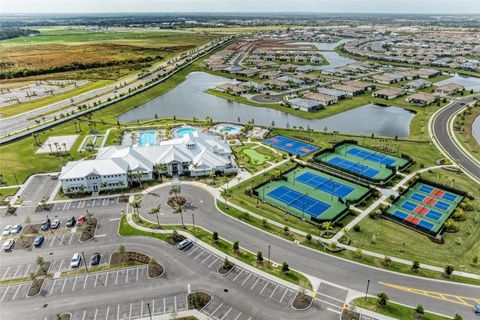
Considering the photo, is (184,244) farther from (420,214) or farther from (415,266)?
(420,214)

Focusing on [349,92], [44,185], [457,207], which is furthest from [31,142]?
[349,92]

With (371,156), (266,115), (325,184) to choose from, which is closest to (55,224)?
(325,184)

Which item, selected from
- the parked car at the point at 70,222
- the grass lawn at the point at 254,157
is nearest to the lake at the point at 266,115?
the grass lawn at the point at 254,157

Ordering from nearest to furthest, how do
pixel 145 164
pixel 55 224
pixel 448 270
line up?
pixel 448 270
pixel 55 224
pixel 145 164

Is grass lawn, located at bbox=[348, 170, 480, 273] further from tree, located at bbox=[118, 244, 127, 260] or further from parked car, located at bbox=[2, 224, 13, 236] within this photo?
parked car, located at bbox=[2, 224, 13, 236]

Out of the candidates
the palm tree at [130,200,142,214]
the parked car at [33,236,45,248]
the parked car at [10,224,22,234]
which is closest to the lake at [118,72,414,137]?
the palm tree at [130,200,142,214]

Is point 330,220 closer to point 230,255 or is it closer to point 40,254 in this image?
point 230,255

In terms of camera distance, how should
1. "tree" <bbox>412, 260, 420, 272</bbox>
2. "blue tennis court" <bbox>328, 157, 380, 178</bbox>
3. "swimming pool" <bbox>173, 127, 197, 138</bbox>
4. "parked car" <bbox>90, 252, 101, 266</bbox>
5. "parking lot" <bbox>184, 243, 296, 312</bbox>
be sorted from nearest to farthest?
"parking lot" <bbox>184, 243, 296, 312</bbox> < "tree" <bbox>412, 260, 420, 272</bbox> < "parked car" <bbox>90, 252, 101, 266</bbox> < "blue tennis court" <bbox>328, 157, 380, 178</bbox> < "swimming pool" <bbox>173, 127, 197, 138</bbox>
